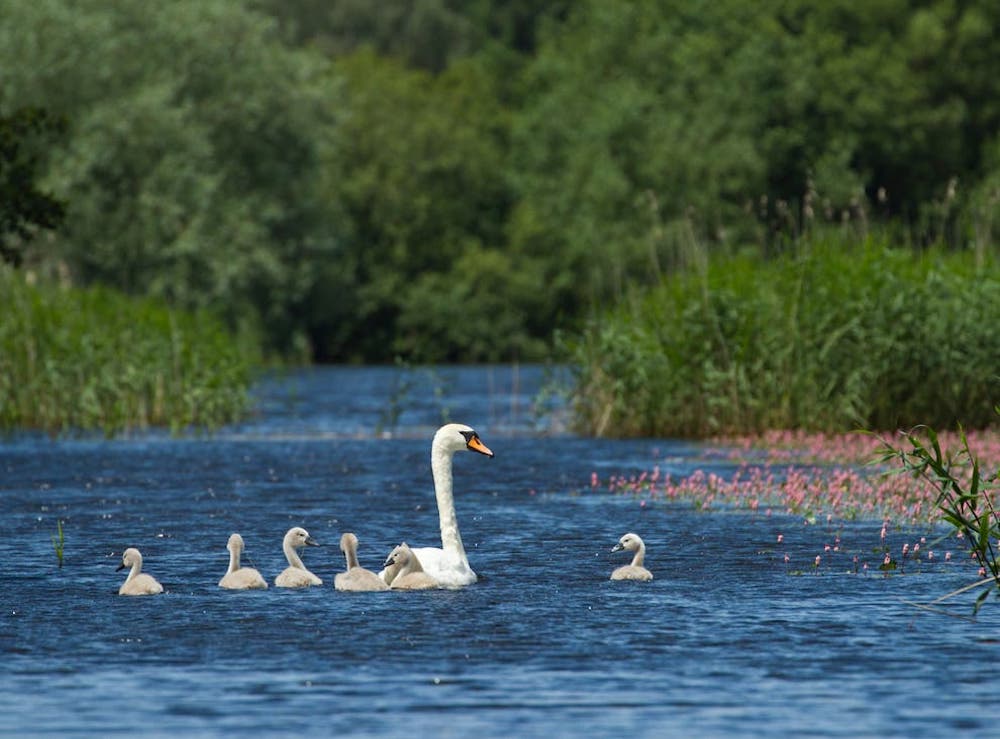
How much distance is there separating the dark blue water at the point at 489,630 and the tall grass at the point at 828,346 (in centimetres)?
641

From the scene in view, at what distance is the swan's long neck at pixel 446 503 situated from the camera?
1689cm

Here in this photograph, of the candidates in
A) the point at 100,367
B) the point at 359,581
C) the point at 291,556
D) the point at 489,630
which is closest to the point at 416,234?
the point at 100,367

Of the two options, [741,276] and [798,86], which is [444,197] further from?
[741,276]

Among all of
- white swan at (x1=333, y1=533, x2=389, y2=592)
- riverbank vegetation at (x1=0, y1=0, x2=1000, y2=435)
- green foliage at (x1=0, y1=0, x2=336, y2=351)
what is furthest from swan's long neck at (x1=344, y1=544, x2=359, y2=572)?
green foliage at (x1=0, y1=0, x2=336, y2=351)

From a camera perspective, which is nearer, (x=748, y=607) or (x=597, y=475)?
(x=748, y=607)

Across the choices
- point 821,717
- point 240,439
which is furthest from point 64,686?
point 240,439

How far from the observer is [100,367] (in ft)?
120

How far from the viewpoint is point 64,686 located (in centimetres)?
1267

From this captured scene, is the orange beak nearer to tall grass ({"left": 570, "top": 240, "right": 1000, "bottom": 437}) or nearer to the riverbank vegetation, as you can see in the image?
tall grass ({"left": 570, "top": 240, "right": 1000, "bottom": 437})

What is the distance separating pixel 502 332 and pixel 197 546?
6497 centimetres

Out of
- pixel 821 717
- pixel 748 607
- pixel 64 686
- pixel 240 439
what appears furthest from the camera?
pixel 240 439

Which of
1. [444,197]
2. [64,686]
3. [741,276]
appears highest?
[444,197]

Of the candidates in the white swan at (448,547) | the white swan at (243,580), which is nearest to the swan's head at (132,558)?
the white swan at (243,580)

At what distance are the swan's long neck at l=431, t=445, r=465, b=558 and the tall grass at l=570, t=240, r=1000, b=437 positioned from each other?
13.9 m
